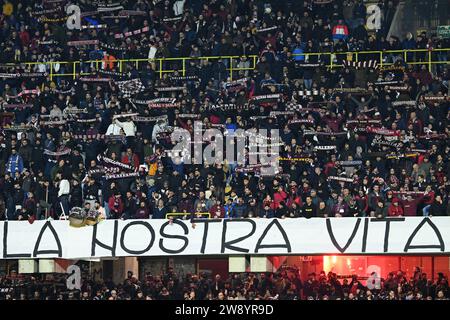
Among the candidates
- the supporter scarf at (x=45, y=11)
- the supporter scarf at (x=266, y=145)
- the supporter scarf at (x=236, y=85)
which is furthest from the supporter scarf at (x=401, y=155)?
the supporter scarf at (x=45, y=11)

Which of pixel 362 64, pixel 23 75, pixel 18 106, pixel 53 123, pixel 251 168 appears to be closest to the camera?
pixel 251 168

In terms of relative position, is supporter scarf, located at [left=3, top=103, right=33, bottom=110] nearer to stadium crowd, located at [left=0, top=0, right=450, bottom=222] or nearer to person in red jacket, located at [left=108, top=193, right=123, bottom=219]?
stadium crowd, located at [left=0, top=0, right=450, bottom=222]

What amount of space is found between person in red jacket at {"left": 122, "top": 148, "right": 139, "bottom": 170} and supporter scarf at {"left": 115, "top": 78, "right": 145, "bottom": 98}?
3.22 meters

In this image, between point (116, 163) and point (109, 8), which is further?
point (109, 8)

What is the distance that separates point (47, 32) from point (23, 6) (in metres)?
1.67

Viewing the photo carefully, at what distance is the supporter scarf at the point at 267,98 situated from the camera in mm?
34531

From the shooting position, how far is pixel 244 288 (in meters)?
29.4

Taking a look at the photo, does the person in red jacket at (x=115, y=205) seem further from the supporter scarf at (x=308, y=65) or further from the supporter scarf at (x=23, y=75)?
the supporter scarf at (x=23, y=75)

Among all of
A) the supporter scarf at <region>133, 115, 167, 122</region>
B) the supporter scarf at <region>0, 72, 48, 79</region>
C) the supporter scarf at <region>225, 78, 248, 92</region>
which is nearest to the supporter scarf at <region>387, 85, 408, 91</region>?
the supporter scarf at <region>225, 78, 248, 92</region>

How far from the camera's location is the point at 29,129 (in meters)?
35.0

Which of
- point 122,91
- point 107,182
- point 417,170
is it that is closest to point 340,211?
point 417,170

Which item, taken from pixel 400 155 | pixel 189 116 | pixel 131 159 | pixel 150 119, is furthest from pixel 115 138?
pixel 400 155

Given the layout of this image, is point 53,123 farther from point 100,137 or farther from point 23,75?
point 23,75

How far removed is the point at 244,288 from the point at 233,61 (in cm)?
885
